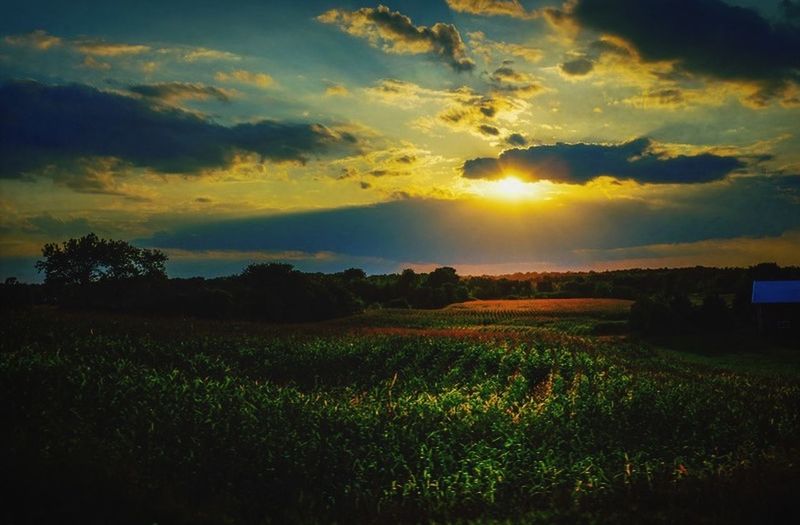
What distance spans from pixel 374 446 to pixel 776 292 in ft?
165

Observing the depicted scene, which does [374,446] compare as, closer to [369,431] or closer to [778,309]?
[369,431]

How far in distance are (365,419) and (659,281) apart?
9537cm

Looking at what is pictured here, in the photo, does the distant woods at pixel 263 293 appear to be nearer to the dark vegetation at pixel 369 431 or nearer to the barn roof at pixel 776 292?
the barn roof at pixel 776 292

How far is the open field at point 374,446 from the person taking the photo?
1263cm

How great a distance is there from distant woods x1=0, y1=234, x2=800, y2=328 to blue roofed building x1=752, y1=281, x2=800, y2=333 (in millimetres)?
2560

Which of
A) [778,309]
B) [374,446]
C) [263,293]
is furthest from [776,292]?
[374,446]

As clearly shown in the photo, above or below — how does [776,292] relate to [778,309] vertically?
above

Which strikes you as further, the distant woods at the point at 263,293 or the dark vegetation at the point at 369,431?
the distant woods at the point at 263,293

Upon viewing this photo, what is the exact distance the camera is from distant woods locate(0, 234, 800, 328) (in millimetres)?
53719

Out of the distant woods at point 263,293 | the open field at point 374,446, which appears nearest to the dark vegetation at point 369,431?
the open field at point 374,446

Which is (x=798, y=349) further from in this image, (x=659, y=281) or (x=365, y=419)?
(x=659, y=281)

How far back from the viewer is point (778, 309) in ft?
172

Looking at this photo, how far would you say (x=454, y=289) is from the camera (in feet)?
300

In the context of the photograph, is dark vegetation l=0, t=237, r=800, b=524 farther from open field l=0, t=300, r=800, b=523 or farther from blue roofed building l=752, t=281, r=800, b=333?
blue roofed building l=752, t=281, r=800, b=333
